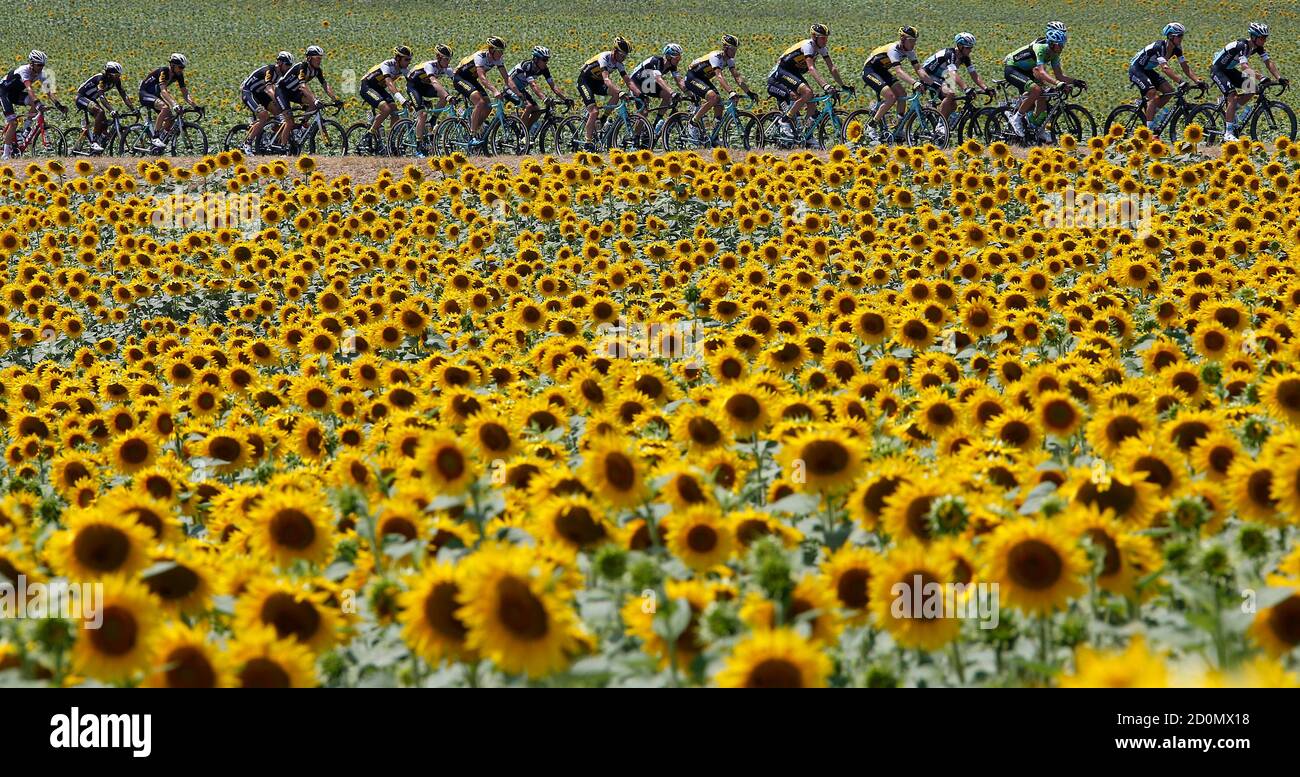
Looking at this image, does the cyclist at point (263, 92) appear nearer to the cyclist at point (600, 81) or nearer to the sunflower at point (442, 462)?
the cyclist at point (600, 81)

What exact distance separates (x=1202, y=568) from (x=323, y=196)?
15.1 metres

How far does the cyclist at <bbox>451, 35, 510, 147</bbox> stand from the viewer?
2268 centimetres

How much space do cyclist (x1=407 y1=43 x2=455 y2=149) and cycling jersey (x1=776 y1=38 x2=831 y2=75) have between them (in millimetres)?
6380

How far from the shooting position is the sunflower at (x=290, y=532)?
4566 mm

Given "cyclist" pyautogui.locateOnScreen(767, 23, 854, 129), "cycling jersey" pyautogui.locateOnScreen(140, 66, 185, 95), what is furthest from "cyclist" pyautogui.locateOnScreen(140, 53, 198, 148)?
"cyclist" pyautogui.locateOnScreen(767, 23, 854, 129)

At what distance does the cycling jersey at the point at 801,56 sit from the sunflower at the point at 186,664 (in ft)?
68.7

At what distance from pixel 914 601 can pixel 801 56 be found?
21.2 m

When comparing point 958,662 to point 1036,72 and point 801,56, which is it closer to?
point 1036,72

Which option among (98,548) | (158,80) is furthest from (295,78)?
(98,548)

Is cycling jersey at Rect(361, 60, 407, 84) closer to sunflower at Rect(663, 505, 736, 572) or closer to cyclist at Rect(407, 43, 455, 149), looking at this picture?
cyclist at Rect(407, 43, 455, 149)

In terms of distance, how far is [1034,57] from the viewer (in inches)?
823

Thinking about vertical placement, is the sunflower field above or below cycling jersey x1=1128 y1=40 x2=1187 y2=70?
below

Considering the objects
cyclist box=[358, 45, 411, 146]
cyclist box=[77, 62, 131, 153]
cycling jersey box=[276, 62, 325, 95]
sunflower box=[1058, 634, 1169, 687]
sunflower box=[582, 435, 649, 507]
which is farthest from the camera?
cyclist box=[77, 62, 131, 153]
